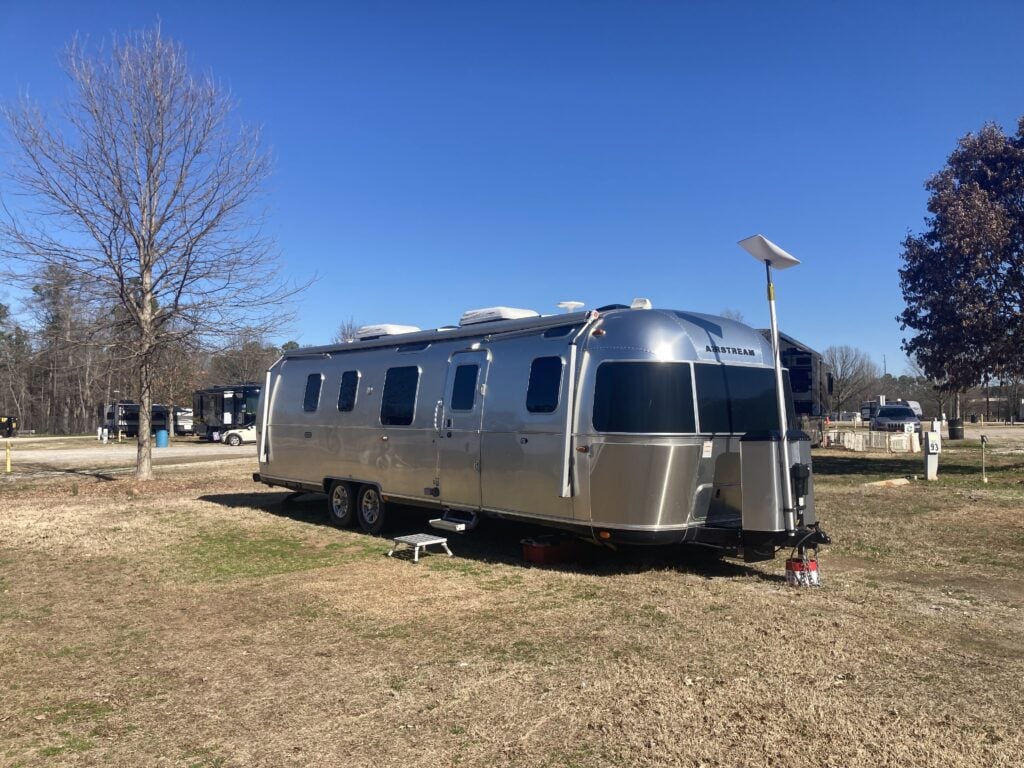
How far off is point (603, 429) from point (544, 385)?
883mm

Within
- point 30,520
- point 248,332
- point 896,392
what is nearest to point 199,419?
point 248,332

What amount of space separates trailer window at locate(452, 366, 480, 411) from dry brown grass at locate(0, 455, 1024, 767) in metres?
1.70

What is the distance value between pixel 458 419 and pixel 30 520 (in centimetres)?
735

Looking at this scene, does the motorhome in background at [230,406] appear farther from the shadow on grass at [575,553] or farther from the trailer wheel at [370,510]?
the trailer wheel at [370,510]

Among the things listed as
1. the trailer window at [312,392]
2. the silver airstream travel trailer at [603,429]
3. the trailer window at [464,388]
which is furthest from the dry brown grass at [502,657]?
the trailer window at [312,392]

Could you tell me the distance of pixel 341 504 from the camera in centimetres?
1108

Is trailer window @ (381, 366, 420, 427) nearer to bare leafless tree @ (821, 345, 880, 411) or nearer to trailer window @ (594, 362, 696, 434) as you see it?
trailer window @ (594, 362, 696, 434)

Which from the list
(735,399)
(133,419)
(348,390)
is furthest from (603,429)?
(133,419)

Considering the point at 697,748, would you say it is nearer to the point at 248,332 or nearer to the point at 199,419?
the point at 248,332

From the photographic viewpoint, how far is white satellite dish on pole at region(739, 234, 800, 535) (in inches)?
275

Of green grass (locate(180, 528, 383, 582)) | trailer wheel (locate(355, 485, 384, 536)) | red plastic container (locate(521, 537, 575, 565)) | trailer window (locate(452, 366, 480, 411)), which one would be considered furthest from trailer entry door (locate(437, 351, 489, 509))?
trailer wheel (locate(355, 485, 384, 536))

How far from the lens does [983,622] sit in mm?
6027

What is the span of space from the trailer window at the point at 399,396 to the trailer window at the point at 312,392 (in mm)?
1739

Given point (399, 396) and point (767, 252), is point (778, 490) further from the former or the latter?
point (399, 396)
